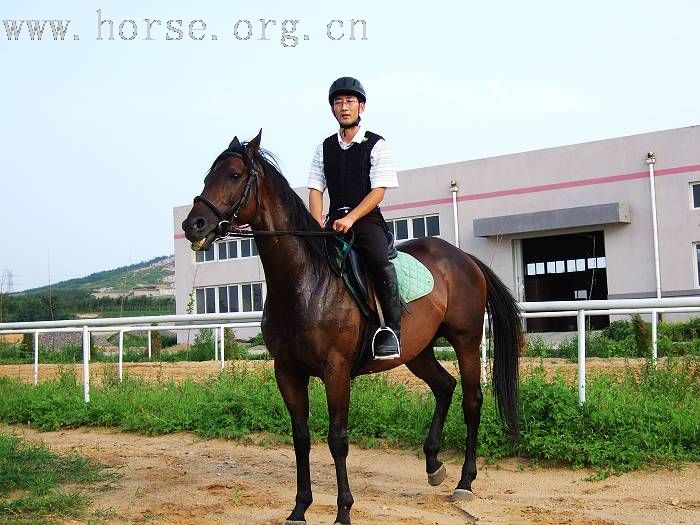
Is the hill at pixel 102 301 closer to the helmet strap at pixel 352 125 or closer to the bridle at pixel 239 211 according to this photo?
the helmet strap at pixel 352 125

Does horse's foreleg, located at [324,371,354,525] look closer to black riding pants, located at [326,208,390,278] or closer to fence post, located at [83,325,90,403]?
black riding pants, located at [326,208,390,278]

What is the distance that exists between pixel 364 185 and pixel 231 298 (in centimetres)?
3331

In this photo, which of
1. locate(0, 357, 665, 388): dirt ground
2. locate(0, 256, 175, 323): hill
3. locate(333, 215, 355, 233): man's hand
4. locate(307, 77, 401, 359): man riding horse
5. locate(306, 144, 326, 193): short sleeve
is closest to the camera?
locate(333, 215, 355, 233): man's hand

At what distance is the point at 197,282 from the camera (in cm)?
3912

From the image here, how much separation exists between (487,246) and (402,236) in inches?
154

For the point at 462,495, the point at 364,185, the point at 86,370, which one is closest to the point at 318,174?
the point at 364,185

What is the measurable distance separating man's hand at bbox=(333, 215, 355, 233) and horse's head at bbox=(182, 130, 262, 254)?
0.54 metres

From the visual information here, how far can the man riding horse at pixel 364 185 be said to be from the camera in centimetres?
553

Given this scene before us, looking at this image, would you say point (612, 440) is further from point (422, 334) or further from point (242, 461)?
point (242, 461)

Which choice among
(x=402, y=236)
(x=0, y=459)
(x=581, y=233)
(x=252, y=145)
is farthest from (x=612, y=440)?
(x=402, y=236)

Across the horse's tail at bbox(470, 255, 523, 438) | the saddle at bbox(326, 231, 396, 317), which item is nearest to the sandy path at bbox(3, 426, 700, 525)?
the horse's tail at bbox(470, 255, 523, 438)

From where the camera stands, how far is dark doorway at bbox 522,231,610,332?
3083 cm

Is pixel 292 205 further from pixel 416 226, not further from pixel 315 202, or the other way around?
pixel 416 226

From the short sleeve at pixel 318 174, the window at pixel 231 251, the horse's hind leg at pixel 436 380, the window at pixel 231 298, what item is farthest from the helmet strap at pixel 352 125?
the window at pixel 231 251
